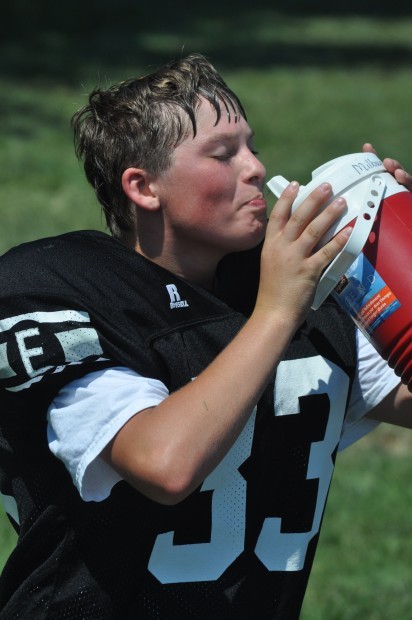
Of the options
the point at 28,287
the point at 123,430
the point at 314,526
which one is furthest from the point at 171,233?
the point at 314,526

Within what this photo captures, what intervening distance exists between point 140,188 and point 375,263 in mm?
632

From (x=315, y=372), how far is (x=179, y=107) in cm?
70

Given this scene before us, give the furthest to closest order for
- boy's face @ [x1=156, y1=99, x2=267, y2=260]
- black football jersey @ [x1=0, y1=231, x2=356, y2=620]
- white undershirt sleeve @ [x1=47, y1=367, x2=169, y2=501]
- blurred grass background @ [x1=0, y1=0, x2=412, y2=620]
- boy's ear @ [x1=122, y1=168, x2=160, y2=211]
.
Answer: blurred grass background @ [x1=0, y1=0, x2=412, y2=620] → boy's ear @ [x1=122, y1=168, x2=160, y2=211] → boy's face @ [x1=156, y1=99, x2=267, y2=260] → black football jersey @ [x1=0, y1=231, x2=356, y2=620] → white undershirt sleeve @ [x1=47, y1=367, x2=169, y2=501]

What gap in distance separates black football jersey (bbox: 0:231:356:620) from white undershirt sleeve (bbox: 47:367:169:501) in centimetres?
4

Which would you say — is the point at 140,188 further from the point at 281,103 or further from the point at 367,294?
the point at 281,103

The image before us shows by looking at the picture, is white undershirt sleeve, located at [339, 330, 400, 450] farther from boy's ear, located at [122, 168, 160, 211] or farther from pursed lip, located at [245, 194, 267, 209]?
boy's ear, located at [122, 168, 160, 211]

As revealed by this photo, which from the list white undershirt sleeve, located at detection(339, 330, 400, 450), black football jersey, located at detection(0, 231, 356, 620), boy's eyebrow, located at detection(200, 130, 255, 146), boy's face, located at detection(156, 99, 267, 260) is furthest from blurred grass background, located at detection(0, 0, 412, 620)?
boy's eyebrow, located at detection(200, 130, 255, 146)

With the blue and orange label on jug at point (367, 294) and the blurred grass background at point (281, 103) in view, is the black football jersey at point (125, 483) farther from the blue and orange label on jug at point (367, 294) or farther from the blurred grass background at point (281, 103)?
the blurred grass background at point (281, 103)

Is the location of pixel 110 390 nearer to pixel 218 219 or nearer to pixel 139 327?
pixel 139 327

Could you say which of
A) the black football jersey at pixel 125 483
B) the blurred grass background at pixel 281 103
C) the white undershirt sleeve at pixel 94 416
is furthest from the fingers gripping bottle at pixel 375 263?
the blurred grass background at pixel 281 103

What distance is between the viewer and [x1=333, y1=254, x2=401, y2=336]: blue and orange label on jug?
7.94ft

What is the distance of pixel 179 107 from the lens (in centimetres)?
271

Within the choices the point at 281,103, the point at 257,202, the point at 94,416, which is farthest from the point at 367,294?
the point at 281,103

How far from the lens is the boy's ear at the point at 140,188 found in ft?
8.91
